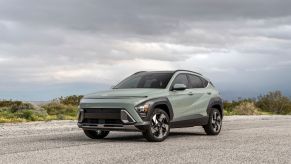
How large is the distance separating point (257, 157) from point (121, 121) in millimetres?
3459

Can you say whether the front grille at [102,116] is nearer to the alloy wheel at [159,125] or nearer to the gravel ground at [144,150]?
the gravel ground at [144,150]

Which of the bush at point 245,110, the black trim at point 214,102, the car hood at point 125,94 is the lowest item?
the bush at point 245,110

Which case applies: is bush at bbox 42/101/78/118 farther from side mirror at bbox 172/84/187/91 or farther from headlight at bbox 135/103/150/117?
headlight at bbox 135/103/150/117

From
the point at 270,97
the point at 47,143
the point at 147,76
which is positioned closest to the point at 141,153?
the point at 47,143

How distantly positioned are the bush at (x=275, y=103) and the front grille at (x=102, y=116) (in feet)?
104

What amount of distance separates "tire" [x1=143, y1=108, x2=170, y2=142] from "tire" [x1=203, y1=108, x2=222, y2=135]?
230 cm

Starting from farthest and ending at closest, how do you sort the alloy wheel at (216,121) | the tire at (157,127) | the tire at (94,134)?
the alloy wheel at (216,121) → the tire at (94,134) → the tire at (157,127)

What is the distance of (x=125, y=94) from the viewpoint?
41.0 ft

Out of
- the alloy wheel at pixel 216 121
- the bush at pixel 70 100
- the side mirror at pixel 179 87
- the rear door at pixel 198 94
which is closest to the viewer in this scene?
the side mirror at pixel 179 87

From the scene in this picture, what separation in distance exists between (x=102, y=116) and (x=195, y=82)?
3492 millimetres

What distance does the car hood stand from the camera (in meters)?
12.4

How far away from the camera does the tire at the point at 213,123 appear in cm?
1489

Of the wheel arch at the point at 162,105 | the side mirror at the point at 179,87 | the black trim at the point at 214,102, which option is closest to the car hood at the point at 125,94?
the wheel arch at the point at 162,105

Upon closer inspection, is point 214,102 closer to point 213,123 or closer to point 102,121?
point 213,123
